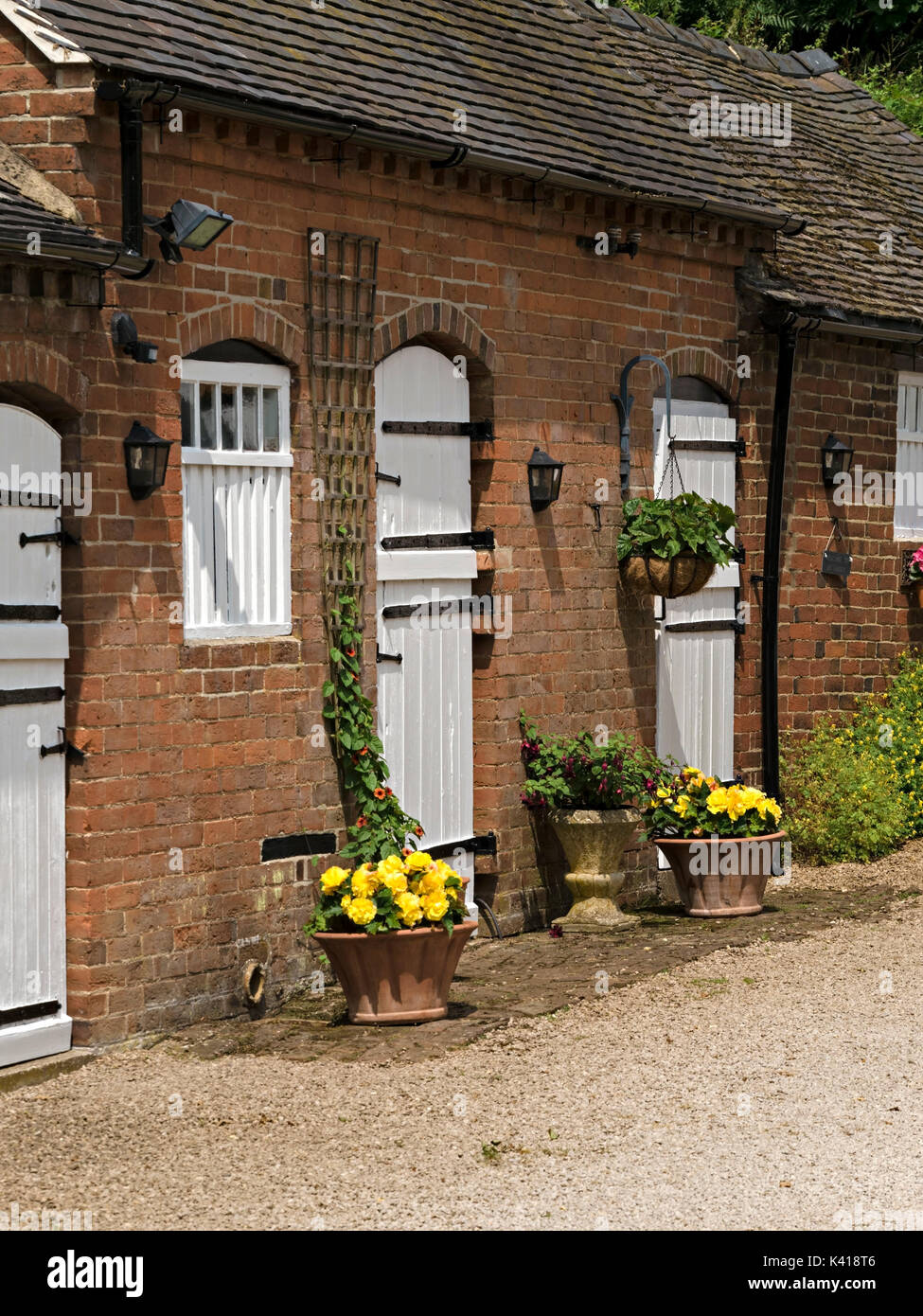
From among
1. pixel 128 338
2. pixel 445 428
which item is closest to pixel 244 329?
pixel 128 338

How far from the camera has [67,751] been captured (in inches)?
325

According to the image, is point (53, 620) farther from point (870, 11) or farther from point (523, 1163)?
point (870, 11)

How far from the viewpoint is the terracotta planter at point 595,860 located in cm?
1103

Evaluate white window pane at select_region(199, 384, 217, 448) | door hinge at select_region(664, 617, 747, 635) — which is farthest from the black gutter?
door hinge at select_region(664, 617, 747, 635)

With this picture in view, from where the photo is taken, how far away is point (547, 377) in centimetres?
1127

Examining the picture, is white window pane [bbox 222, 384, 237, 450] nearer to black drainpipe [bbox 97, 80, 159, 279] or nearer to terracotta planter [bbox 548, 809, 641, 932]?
black drainpipe [bbox 97, 80, 159, 279]

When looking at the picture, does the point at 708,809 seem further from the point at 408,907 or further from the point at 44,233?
the point at 44,233

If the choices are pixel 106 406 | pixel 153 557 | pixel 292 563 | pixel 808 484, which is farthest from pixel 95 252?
pixel 808 484

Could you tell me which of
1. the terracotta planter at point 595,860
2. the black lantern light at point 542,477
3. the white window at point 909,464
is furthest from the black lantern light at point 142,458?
the white window at point 909,464

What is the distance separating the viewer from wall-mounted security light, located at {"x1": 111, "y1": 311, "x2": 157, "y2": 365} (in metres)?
8.33

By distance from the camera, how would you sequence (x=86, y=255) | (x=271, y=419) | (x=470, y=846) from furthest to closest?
1. (x=470, y=846)
2. (x=271, y=419)
3. (x=86, y=255)

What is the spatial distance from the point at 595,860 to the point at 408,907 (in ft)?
8.85

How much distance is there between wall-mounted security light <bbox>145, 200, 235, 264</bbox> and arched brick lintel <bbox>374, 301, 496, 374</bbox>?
155 centimetres

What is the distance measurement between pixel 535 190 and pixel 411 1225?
6.69m
